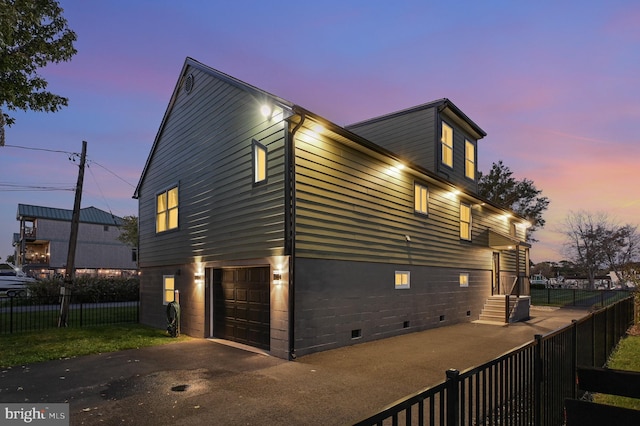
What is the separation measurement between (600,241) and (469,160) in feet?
118

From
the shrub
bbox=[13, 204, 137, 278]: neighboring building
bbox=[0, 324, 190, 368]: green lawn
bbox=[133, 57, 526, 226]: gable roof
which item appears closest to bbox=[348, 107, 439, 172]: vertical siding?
bbox=[133, 57, 526, 226]: gable roof

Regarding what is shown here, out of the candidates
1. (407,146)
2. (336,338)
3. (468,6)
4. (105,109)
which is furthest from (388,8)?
(105,109)

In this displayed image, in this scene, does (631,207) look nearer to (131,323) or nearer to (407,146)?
(407,146)

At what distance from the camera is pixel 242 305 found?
11.2 m

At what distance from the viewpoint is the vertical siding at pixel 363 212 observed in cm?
1005

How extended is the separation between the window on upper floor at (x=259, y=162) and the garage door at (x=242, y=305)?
8.27 ft

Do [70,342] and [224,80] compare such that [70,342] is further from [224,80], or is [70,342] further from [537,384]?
[537,384]

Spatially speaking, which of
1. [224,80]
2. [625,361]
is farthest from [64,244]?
[625,361]

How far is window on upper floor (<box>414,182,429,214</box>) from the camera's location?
48.3 ft

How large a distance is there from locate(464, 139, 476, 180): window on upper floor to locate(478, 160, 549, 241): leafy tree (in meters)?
19.4

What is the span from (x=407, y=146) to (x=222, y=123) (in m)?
9.28

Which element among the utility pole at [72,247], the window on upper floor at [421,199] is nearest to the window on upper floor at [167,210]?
the utility pole at [72,247]

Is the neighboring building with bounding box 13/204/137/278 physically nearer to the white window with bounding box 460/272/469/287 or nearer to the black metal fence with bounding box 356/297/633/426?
the white window with bounding box 460/272/469/287

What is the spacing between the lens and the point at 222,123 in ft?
41.2
